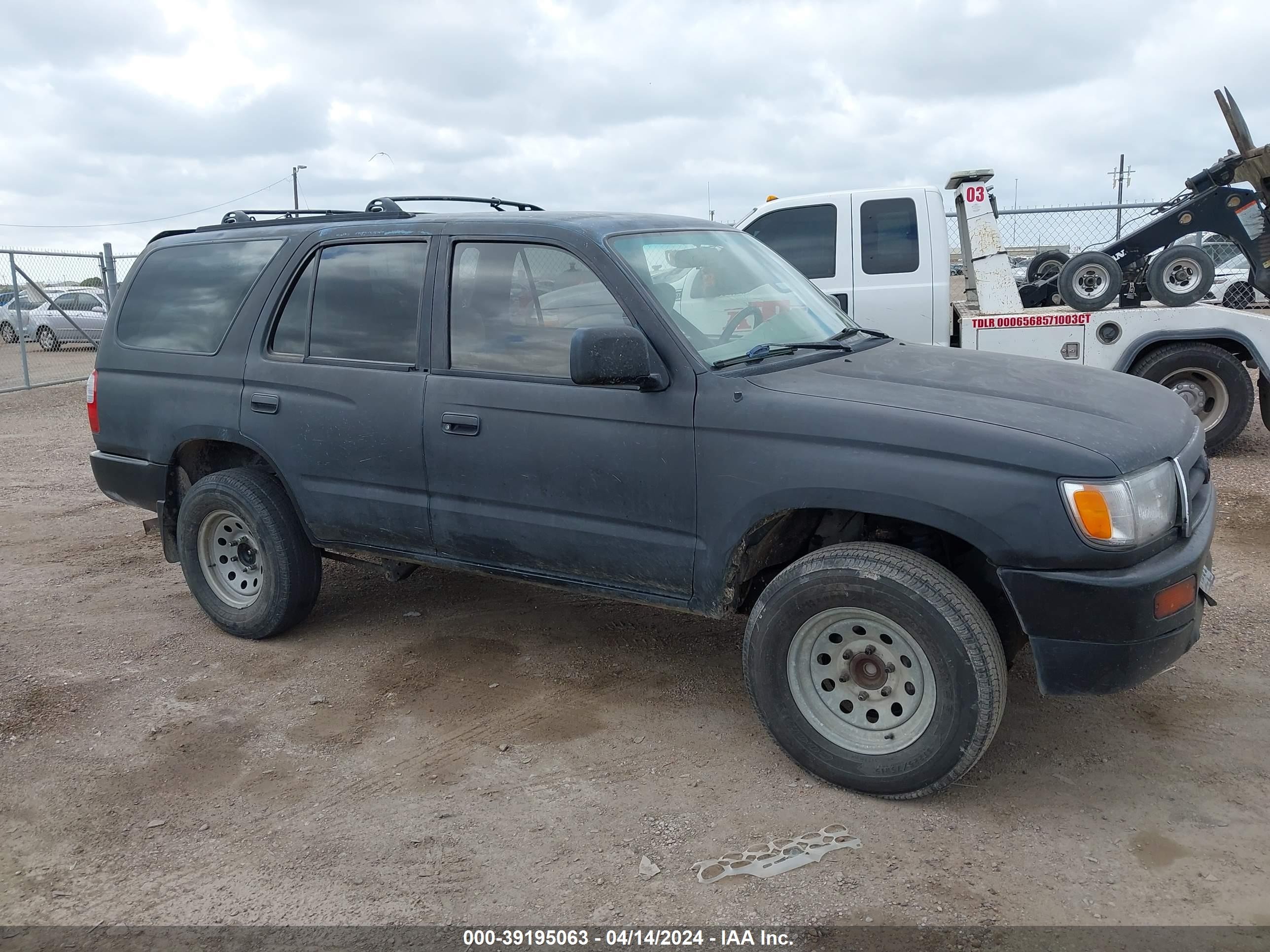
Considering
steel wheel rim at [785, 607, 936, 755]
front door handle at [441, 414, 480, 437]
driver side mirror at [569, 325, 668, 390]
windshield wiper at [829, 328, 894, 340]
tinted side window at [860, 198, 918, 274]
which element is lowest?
steel wheel rim at [785, 607, 936, 755]

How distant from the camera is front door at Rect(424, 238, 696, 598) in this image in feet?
12.0

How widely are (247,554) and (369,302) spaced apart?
147 cm

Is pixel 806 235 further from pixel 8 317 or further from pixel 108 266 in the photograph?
pixel 8 317

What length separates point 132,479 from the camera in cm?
511

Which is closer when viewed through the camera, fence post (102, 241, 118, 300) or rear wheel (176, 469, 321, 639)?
rear wheel (176, 469, 321, 639)

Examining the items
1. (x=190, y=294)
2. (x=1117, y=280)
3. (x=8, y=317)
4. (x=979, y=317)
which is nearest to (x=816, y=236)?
(x=979, y=317)

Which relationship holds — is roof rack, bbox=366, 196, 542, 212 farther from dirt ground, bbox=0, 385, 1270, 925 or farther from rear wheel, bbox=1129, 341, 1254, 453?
rear wheel, bbox=1129, 341, 1254, 453

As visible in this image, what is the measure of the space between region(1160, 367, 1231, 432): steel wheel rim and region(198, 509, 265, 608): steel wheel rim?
263 inches

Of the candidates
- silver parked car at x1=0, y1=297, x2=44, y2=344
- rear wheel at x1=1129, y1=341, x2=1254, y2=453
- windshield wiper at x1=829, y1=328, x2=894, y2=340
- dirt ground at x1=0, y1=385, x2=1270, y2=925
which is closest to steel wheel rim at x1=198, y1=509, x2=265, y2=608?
dirt ground at x1=0, y1=385, x2=1270, y2=925

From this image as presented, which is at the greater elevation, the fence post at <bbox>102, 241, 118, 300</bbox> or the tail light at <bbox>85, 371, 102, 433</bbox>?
the fence post at <bbox>102, 241, 118, 300</bbox>

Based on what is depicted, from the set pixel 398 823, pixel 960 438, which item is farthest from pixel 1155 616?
pixel 398 823

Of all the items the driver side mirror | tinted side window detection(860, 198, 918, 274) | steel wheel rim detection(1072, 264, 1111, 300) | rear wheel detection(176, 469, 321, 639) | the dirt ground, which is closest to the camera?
the dirt ground

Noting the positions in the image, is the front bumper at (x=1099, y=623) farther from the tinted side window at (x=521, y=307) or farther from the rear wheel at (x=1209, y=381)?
the rear wheel at (x=1209, y=381)

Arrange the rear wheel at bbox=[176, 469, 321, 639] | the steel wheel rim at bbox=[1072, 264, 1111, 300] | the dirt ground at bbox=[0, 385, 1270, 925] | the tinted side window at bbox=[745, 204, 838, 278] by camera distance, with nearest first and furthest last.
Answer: the dirt ground at bbox=[0, 385, 1270, 925]
the rear wheel at bbox=[176, 469, 321, 639]
the steel wheel rim at bbox=[1072, 264, 1111, 300]
the tinted side window at bbox=[745, 204, 838, 278]
